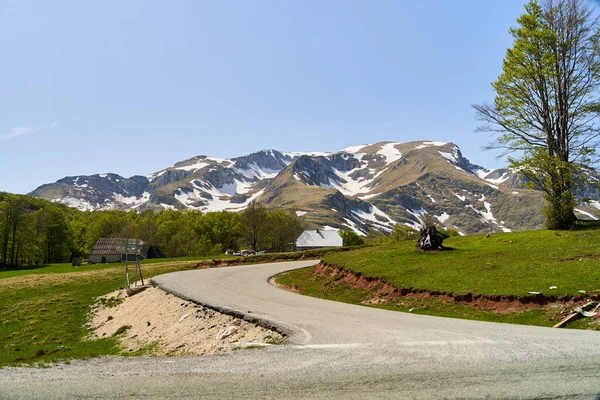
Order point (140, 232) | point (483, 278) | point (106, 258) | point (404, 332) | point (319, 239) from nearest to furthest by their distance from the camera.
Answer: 1. point (404, 332)
2. point (483, 278)
3. point (106, 258)
4. point (140, 232)
5. point (319, 239)

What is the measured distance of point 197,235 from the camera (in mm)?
114938

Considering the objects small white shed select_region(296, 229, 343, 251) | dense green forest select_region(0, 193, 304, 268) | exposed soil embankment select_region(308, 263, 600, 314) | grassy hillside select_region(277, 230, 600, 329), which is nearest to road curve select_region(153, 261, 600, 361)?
grassy hillside select_region(277, 230, 600, 329)

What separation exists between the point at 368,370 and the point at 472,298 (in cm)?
1330

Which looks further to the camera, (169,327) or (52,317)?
(52,317)

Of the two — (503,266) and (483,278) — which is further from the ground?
(503,266)

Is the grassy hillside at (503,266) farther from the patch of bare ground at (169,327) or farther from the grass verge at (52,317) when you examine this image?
the grass verge at (52,317)

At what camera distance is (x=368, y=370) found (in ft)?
30.2

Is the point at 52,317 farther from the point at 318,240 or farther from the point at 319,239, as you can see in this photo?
the point at 319,239

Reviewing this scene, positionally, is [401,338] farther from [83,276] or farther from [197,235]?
[197,235]

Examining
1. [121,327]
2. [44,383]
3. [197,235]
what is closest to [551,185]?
[121,327]

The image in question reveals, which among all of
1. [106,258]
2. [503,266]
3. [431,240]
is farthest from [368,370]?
[106,258]

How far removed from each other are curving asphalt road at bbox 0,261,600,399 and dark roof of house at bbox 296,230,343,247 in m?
115

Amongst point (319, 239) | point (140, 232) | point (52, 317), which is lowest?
point (52, 317)

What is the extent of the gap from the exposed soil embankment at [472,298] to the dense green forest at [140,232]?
76.8 metres
